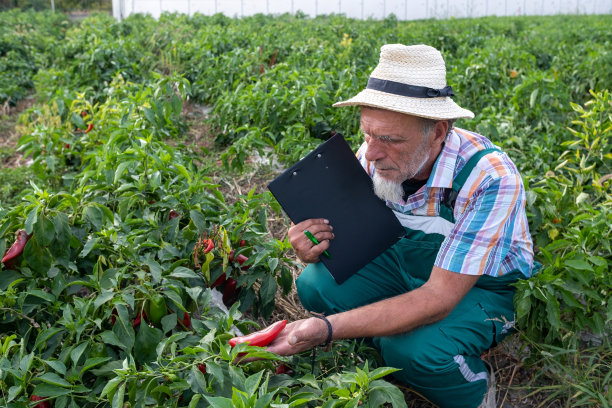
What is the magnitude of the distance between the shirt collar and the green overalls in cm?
3

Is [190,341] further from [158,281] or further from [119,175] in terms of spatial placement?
[119,175]

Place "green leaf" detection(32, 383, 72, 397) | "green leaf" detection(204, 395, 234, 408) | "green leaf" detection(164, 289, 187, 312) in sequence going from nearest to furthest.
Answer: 1. "green leaf" detection(204, 395, 234, 408)
2. "green leaf" detection(32, 383, 72, 397)
3. "green leaf" detection(164, 289, 187, 312)

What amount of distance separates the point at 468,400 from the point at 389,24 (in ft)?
28.2

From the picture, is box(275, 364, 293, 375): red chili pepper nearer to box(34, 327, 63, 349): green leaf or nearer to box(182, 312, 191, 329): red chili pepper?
box(182, 312, 191, 329): red chili pepper

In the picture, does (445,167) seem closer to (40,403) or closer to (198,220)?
(198,220)

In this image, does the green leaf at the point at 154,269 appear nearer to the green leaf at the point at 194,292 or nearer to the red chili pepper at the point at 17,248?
the green leaf at the point at 194,292

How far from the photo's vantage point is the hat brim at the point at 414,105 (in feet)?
6.70

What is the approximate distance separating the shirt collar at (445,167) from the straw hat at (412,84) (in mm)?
137

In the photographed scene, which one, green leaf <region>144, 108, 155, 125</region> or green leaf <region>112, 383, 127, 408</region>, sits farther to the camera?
green leaf <region>144, 108, 155, 125</region>

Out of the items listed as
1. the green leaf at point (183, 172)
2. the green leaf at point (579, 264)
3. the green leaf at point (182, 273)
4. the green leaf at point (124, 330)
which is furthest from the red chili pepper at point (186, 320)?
the green leaf at point (579, 264)

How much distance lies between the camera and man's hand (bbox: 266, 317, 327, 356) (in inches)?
73.1

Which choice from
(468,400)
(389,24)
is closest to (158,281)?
(468,400)

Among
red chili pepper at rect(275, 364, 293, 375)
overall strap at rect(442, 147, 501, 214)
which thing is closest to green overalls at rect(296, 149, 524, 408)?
overall strap at rect(442, 147, 501, 214)

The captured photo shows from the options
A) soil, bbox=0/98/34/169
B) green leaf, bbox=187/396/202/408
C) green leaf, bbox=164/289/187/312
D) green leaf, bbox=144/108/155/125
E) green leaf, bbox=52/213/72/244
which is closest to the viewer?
green leaf, bbox=187/396/202/408
